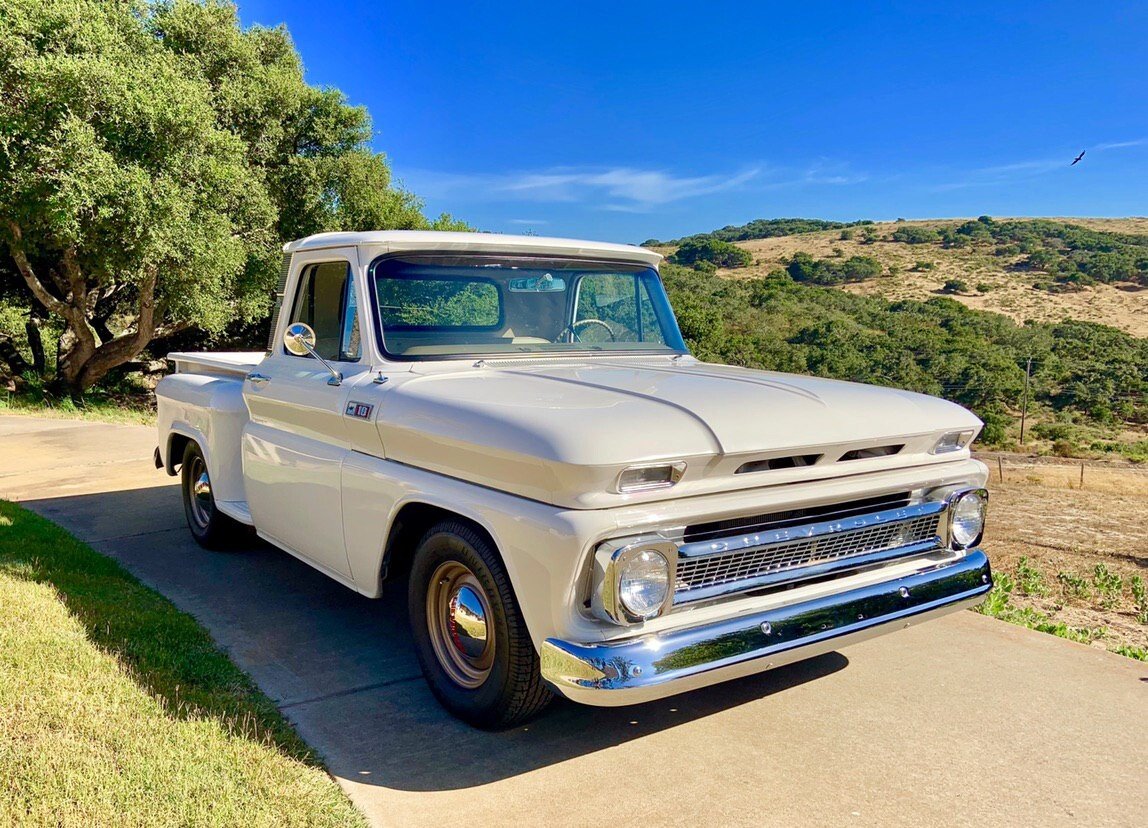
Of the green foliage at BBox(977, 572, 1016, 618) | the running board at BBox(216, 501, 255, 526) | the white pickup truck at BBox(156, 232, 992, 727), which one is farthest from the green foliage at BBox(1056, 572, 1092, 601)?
the running board at BBox(216, 501, 255, 526)

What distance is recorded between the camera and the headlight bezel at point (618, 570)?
105 inches

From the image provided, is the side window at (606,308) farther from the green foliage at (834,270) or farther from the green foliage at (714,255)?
the green foliage at (714,255)

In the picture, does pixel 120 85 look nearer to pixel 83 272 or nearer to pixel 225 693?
pixel 83 272

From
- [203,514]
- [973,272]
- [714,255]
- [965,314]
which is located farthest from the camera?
[714,255]

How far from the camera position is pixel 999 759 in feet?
10.4

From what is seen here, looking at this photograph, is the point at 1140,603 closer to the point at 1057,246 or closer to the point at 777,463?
the point at 777,463

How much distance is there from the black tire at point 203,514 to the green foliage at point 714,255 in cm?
5976

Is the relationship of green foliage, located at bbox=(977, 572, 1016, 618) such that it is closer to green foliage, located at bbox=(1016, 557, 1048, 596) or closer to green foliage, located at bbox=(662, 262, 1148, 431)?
green foliage, located at bbox=(1016, 557, 1048, 596)

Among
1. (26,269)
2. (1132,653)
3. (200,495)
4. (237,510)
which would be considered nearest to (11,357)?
(26,269)

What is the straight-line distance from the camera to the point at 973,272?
2501 inches

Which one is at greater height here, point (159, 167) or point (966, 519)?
point (159, 167)

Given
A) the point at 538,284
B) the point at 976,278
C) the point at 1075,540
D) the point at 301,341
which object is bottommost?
the point at 1075,540

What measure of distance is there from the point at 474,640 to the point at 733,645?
1000mm

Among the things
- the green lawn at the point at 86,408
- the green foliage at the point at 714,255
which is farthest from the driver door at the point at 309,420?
the green foliage at the point at 714,255
